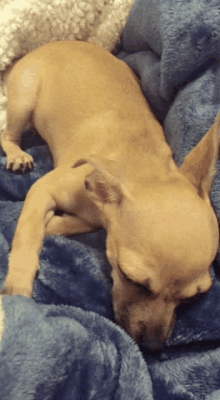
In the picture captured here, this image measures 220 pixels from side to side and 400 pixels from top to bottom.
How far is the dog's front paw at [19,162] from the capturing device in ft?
6.14

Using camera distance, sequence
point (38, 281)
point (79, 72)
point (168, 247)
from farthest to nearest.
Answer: point (79, 72) < point (38, 281) < point (168, 247)

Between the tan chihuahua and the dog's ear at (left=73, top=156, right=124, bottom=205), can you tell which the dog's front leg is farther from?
the dog's ear at (left=73, top=156, right=124, bottom=205)

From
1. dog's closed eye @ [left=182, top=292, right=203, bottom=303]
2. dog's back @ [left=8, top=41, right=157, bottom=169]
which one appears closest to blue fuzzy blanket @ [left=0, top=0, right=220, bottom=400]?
dog's closed eye @ [left=182, top=292, right=203, bottom=303]

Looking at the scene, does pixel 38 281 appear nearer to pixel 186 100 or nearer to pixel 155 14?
pixel 186 100

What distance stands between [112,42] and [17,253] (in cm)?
151

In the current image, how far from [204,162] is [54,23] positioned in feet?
4.47

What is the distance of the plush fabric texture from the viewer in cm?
197

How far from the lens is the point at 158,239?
109 cm

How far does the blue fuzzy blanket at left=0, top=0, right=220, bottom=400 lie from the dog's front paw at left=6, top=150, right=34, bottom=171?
0.04m

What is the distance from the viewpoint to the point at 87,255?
4.48ft

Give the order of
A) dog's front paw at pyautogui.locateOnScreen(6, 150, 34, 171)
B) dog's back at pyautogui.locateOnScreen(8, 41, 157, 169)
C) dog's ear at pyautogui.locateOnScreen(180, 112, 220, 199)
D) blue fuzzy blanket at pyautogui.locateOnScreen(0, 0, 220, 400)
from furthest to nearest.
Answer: dog's front paw at pyautogui.locateOnScreen(6, 150, 34, 171) → dog's back at pyautogui.locateOnScreen(8, 41, 157, 169) → dog's ear at pyautogui.locateOnScreen(180, 112, 220, 199) → blue fuzzy blanket at pyautogui.locateOnScreen(0, 0, 220, 400)

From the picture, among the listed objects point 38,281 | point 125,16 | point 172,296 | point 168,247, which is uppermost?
point 125,16

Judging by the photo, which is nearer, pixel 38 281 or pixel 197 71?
pixel 38 281

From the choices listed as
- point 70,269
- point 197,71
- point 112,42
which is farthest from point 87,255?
point 112,42
